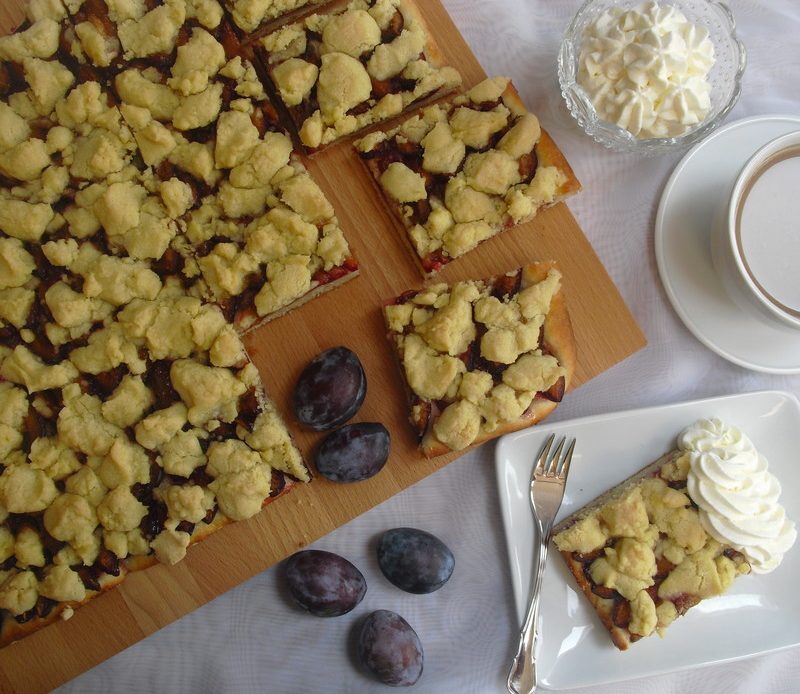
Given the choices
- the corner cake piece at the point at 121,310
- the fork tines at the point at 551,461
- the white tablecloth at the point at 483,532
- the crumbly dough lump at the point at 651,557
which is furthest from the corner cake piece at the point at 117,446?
the crumbly dough lump at the point at 651,557

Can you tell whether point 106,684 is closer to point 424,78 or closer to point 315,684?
point 315,684

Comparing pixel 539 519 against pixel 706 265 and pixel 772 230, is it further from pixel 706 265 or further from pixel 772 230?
pixel 772 230

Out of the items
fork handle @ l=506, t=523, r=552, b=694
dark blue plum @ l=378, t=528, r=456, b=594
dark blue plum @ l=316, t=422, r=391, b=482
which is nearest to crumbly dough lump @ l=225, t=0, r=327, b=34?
dark blue plum @ l=316, t=422, r=391, b=482

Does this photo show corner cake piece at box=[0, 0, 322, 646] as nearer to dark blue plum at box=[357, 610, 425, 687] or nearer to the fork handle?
dark blue plum at box=[357, 610, 425, 687]

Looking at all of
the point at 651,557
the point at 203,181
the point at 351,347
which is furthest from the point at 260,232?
the point at 651,557

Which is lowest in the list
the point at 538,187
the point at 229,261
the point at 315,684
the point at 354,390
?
the point at 315,684

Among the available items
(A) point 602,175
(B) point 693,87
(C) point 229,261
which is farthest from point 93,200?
(B) point 693,87
